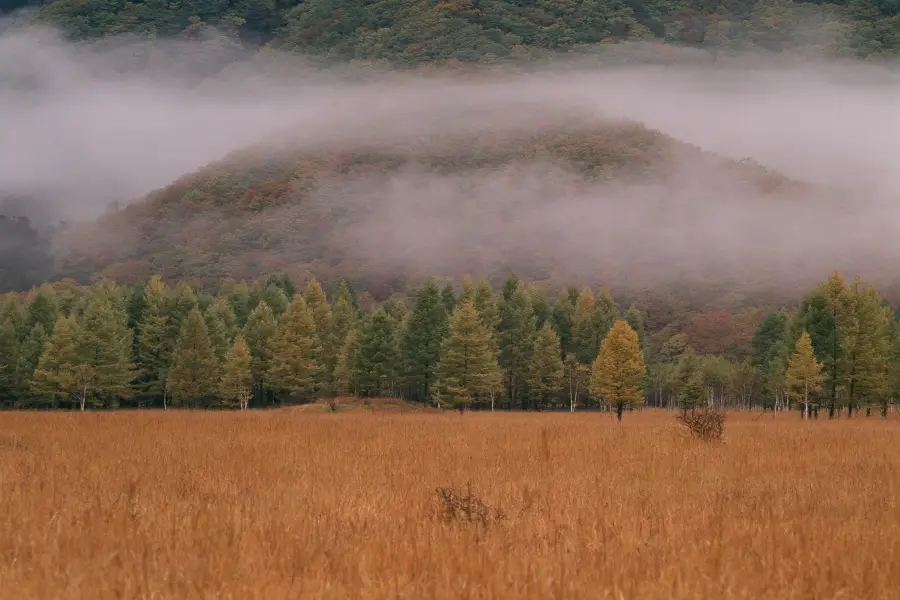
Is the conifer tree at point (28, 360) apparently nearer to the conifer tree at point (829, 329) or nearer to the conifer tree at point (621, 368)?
the conifer tree at point (621, 368)

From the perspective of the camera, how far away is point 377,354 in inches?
2343

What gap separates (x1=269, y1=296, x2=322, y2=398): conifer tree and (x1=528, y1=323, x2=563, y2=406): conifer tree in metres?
19.5

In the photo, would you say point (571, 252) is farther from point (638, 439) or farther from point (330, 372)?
point (638, 439)

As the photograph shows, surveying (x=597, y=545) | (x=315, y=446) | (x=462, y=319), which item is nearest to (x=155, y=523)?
(x=597, y=545)

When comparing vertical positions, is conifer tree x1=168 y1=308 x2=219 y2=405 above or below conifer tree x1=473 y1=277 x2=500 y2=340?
below

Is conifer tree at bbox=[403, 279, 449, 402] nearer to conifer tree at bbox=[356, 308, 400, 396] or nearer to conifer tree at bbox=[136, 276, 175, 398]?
conifer tree at bbox=[356, 308, 400, 396]

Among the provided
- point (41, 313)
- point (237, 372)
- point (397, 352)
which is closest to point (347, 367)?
point (397, 352)

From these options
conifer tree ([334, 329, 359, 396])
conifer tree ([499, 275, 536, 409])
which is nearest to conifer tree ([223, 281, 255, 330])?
conifer tree ([334, 329, 359, 396])

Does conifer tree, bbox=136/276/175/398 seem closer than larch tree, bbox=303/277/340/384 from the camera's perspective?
Yes

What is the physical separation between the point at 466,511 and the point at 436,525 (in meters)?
Result: 0.64

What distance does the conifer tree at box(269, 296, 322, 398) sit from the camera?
56.9 m

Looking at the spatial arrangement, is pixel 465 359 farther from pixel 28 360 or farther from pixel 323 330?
pixel 28 360

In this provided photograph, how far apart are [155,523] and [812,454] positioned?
11457 millimetres

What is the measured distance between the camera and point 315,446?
45.4ft
